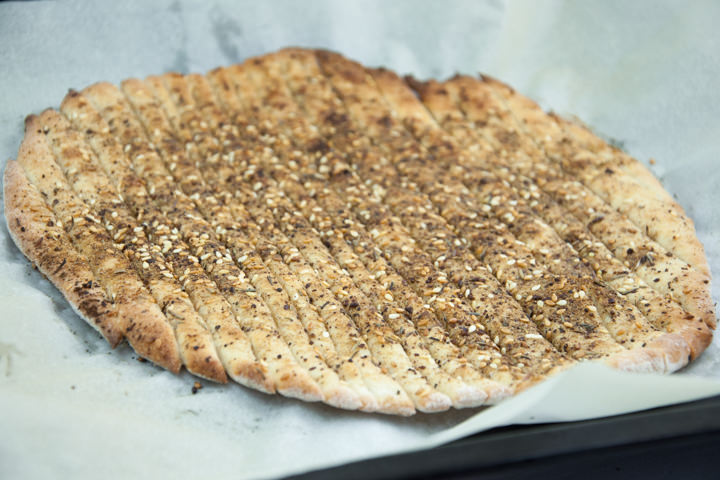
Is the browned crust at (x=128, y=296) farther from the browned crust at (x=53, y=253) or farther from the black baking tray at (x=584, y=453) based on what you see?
the black baking tray at (x=584, y=453)

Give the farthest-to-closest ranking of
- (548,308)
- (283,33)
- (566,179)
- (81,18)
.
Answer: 1. (283,33)
2. (81,18)
3. (566,179)
4. (548,308)

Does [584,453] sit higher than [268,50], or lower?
lower

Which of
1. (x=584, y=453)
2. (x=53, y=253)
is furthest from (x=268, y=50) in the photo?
(x=584, y=453)

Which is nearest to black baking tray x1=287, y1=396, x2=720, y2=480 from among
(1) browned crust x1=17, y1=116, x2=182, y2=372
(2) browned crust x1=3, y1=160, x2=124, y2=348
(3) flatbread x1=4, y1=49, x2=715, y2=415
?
(3) flatbread x1=4, y1=49, x2=715, y2=415

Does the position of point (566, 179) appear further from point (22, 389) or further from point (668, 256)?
point (22, 389)

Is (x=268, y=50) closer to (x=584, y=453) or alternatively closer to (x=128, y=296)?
(x=128, y=296)

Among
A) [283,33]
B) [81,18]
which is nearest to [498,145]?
[283,33]

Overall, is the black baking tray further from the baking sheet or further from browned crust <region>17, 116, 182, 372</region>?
browned crust <region>17, 116, 182, 372</region>
